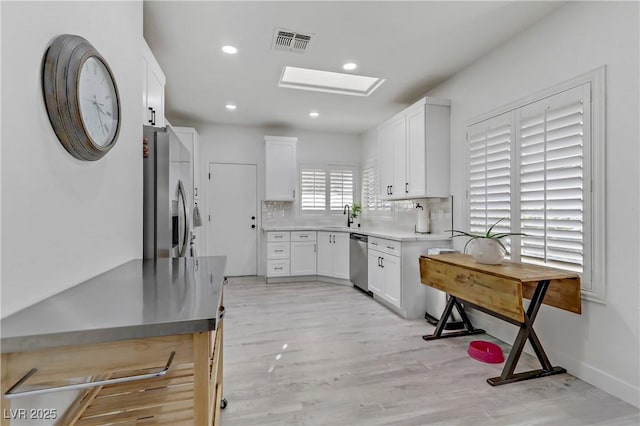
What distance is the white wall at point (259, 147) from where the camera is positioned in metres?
5.32

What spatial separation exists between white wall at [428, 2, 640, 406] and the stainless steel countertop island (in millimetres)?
2367

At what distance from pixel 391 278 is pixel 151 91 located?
2975 millimetres

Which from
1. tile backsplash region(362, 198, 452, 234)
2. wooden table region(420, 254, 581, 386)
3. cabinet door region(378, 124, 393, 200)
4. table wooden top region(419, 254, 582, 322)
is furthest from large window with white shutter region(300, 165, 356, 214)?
wooden table region(420, 254, 581, 386)

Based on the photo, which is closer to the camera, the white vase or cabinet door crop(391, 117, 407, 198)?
the white vase

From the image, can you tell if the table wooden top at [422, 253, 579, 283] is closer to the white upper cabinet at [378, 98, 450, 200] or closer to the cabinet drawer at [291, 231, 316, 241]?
the white upper cabinet at [378, 98, 450, 200]

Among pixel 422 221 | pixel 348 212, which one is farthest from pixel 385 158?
pixel 348 212

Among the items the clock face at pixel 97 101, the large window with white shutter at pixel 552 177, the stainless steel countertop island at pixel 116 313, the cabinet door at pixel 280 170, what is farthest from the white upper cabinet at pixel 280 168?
the stainless steel countertop island at pixel 116 313

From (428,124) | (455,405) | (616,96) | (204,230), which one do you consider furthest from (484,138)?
(204,230)

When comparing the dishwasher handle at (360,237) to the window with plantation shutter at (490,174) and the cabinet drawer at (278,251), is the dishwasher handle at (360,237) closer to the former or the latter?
the cabinet drawer at (278,251)

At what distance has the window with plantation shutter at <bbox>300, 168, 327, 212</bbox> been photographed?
18.7 ft

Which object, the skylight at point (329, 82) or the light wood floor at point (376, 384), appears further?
the skylight at point (329, 82)

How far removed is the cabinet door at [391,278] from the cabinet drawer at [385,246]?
66 mm

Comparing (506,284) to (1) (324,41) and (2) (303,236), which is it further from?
(2) (303,236)

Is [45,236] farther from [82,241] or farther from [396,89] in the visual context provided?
[396,89]
